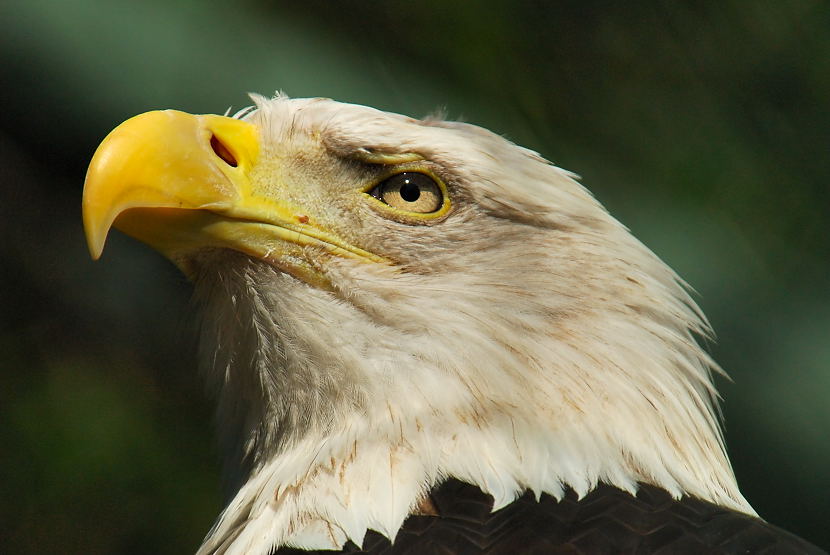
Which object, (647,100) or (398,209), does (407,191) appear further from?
(647,100)

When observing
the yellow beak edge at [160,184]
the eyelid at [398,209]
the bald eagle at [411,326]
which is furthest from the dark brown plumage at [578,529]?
the yellow beak edge at [160,184]

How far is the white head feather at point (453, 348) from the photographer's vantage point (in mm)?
2688

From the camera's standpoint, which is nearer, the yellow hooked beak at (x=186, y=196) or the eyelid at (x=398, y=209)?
the yellow hooked beak at (x=186, y=196)

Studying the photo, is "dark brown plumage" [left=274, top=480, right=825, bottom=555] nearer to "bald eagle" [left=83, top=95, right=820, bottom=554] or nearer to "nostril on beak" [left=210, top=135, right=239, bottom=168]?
"bald eagle" [left=83, top=95, right=820, bottom=554]

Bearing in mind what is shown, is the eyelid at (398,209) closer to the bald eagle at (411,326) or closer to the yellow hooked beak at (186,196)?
the bald eagle at (411,326)

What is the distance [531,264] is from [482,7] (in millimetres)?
924

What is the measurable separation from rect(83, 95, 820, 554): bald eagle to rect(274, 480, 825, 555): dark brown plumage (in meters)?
0.01

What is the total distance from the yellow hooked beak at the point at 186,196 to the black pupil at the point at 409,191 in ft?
0.61

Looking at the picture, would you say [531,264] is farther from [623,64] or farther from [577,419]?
[623,64]

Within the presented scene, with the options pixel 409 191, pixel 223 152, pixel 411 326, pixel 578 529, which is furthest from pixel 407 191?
pixel 578 529

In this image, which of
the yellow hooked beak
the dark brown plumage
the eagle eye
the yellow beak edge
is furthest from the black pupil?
the dark brown plumage

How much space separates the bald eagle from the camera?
8.63ft

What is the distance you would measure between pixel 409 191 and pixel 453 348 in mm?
426

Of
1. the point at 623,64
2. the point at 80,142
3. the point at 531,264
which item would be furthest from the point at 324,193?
the point at 80,142
